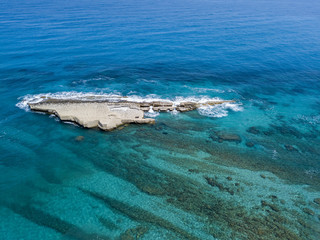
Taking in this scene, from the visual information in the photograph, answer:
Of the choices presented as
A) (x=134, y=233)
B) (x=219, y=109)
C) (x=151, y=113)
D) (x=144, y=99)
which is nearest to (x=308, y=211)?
(x=134, y=233)

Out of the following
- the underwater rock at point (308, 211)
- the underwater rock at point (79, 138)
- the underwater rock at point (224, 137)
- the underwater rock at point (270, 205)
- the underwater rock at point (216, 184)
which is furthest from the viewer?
the underwater rock at point (224, 137)

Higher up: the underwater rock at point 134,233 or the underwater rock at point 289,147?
the underwater rock at point 289,147

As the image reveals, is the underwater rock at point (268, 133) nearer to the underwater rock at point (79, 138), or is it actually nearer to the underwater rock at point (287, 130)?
the underwater rock at point (287, 130)

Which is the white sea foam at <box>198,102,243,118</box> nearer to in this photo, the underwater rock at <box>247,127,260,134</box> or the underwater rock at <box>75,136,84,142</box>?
the underwater rock at <box>247,127,260,134</box>

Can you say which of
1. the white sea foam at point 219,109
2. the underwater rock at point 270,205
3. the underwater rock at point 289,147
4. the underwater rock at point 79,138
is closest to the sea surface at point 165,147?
the underwater rock at point 270,205

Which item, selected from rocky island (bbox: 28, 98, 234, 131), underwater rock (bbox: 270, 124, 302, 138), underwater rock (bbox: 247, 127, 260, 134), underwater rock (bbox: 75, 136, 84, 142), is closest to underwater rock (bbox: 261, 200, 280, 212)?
underwater rock (bbox: 247, 127, 260, 134)

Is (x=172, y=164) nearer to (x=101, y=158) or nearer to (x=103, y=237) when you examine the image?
(x=101, y=158)

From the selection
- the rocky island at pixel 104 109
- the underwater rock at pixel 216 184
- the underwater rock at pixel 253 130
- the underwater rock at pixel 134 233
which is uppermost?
the rocky island at pixel 104 109
